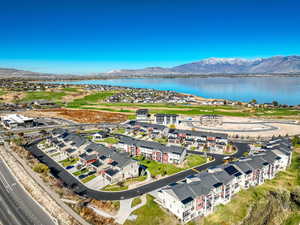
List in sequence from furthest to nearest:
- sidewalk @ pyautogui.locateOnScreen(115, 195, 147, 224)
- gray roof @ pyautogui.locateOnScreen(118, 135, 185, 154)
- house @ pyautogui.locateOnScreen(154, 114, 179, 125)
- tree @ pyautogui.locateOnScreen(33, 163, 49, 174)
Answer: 1. house @ pyautogui.locateOnScreen(154, 114, 179, 125)
2. gray roof @ pyautogui.locateOnScreen(118, 135, 185, 154)
3. tree @ pyautogui.locateOnScreen(33, 163, 49, 174)
4. sidewalk @ pyautogui.locateOnScreen(115, 195, 147, 224)

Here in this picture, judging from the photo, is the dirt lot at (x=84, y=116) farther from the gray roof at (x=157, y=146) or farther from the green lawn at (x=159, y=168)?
the green lawn at (x=159, y=168)

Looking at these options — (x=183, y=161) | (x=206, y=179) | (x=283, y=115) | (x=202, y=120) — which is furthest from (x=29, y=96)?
(x=283, y=115)

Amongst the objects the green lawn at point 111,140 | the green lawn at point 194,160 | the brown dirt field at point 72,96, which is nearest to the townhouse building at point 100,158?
the green lawn at point 111,140

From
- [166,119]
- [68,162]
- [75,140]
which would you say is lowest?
[68,162]

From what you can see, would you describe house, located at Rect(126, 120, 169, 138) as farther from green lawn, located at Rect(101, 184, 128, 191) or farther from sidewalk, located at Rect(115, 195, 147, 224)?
sidewalk, located at Rect(115, 195, 147, 224)

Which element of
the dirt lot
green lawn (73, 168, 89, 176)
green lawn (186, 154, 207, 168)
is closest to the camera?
green lawn (73, 168, 89, 176)

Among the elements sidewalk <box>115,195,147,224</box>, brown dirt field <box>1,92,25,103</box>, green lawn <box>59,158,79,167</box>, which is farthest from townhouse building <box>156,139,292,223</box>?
brown dirt field <box>1,92,25,103</box>

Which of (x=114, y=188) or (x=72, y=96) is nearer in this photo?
(x=114, y=188)

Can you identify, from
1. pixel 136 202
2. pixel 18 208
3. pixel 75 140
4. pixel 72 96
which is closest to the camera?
pixel 18 208

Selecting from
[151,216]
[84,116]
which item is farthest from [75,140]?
[84,116]

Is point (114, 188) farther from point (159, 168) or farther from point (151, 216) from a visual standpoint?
point (159, 168)
